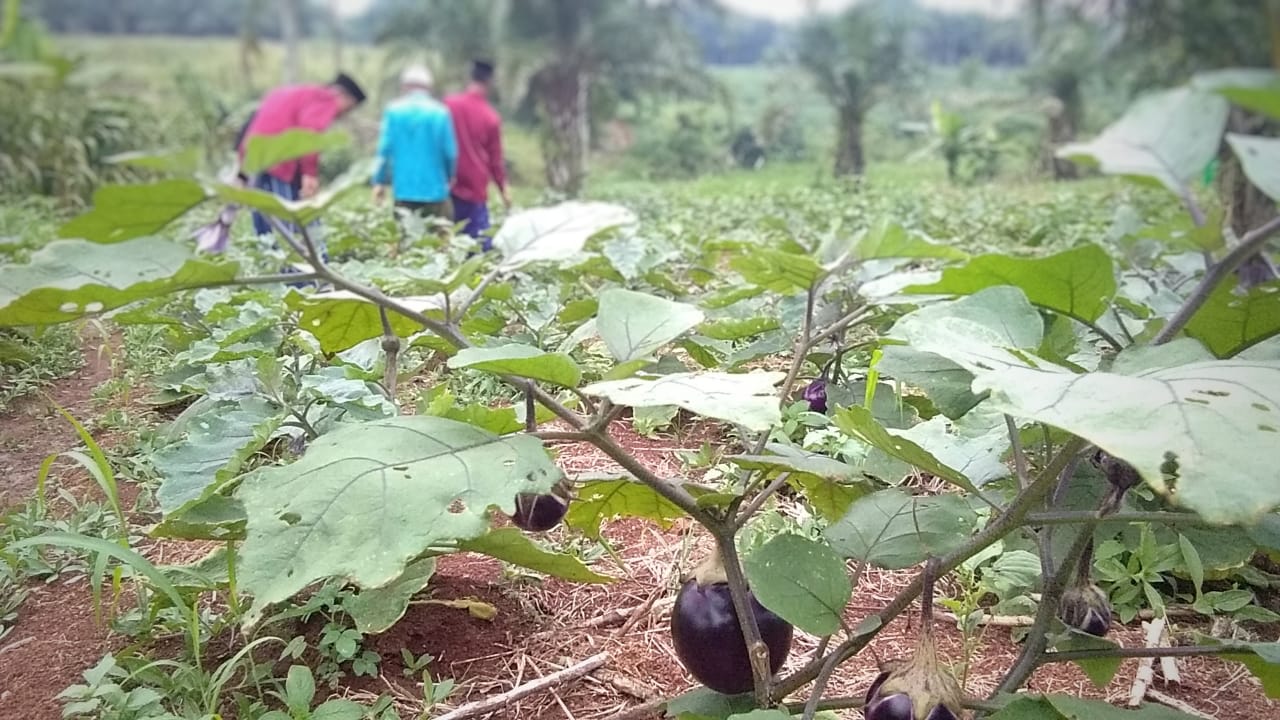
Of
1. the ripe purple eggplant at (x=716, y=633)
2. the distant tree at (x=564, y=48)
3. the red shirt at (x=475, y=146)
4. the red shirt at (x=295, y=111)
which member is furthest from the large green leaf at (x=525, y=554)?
the distant tree at (x=564, y=48)

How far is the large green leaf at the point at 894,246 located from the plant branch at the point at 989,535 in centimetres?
30

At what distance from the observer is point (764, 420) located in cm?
49

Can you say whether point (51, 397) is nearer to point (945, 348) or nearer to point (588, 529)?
point (588, 529)

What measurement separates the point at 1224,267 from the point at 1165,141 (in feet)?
0.29

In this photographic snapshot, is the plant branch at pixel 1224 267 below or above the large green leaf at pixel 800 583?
above

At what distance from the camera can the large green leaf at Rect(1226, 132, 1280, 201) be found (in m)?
0.47

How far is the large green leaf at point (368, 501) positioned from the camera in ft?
1.65

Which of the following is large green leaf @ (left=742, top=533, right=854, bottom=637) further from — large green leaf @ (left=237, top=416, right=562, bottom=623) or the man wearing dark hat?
the man wearing dark hat

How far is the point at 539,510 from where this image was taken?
755 mm

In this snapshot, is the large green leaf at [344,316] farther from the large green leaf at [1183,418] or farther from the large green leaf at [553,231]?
the large green leaf at [1183,418]

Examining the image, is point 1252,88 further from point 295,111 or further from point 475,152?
point 475,152

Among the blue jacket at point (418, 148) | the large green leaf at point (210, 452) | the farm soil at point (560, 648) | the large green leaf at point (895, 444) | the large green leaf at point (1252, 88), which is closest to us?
the large green leaf at point (1252, 88)

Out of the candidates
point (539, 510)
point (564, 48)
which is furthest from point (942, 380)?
point (564, 48)

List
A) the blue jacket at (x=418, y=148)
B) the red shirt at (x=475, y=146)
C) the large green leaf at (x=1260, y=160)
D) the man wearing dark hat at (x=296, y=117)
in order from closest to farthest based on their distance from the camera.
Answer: the large green leaf at (x=1260, y=160) < the man wearing dark hat at (x=296, y=117) < the blue jacket at (x=418, y=148) < the red shirt at (x=475, y=146)
